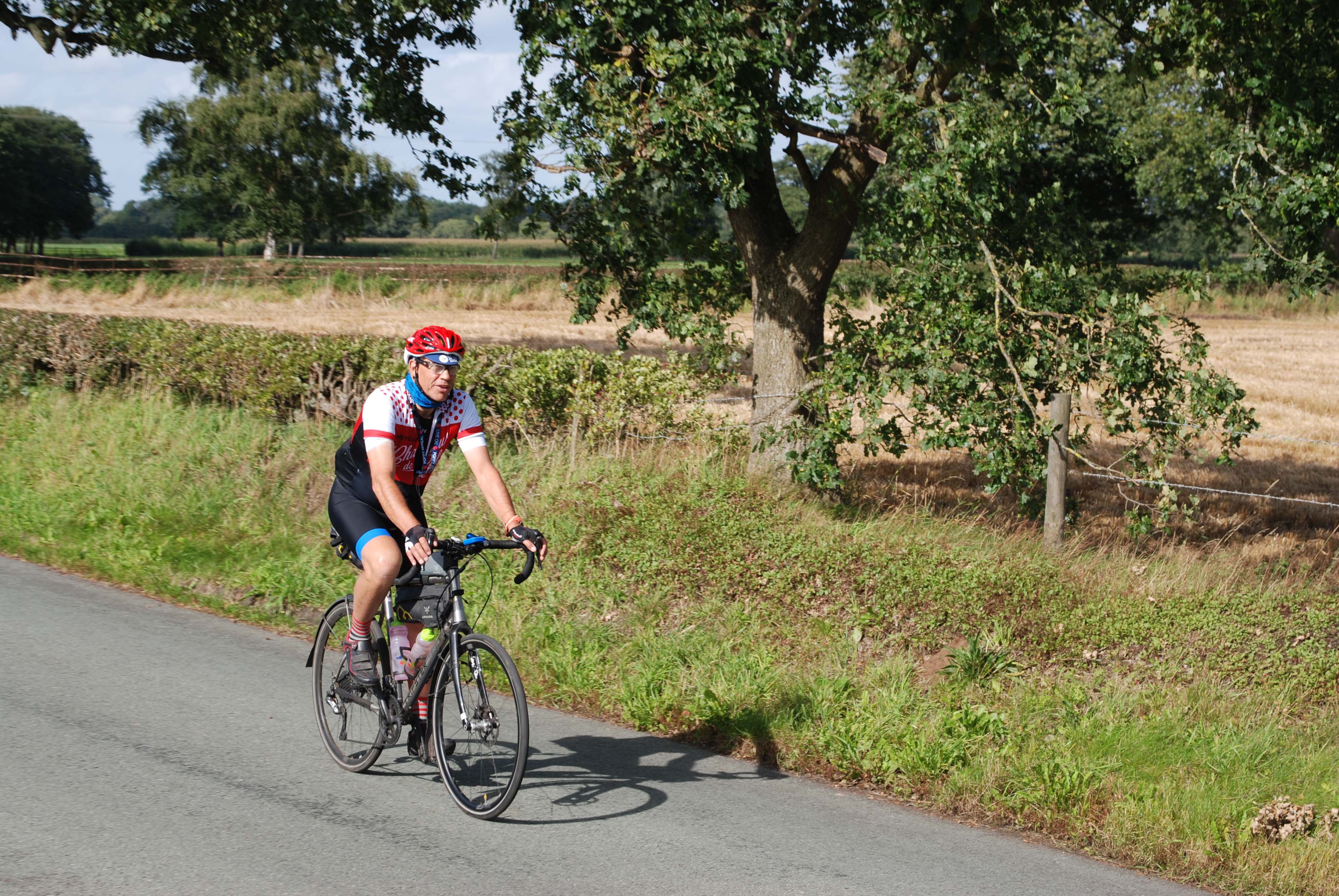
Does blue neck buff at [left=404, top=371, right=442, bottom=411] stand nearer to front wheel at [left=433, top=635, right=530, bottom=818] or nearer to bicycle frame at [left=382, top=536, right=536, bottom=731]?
bicycle frame at [left=382, top=536, right=536, bottom=731]

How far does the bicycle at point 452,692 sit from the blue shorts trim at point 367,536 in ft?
0.62

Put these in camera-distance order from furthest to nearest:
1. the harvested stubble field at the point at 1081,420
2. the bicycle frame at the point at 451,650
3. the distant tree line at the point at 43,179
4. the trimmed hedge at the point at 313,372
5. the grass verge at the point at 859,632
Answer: the distant tree line at the point at 43,179, the harvested stubble field at the point at 1081,420, the trimmed hedge at the point at 313,372, the grass verge at the point at 859,632, the bicycle frame at the point at 451,650

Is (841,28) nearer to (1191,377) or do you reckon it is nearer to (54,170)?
(1191,377)

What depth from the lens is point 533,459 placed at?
1074cm

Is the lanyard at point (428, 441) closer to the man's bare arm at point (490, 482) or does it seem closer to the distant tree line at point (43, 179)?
the man's bare arm at point (490, 482)

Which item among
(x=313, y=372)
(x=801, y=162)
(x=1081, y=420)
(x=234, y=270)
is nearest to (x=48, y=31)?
(x=313, y=372)

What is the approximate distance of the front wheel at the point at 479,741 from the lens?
199 inches

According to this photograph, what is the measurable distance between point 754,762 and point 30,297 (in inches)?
1570

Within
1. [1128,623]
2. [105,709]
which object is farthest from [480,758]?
[1128,623]

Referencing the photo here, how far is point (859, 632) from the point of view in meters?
7.46

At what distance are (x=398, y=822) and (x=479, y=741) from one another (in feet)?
1.62

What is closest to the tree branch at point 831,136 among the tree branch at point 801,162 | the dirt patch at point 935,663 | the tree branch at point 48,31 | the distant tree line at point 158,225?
the tree branch at point 801,162

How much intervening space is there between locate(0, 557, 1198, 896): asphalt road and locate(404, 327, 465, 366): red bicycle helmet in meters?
2.09

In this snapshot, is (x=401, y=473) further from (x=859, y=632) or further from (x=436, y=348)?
(x=859, y=632)
